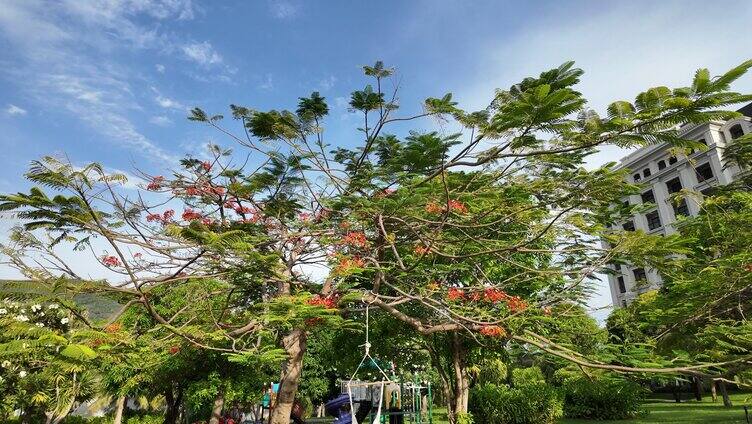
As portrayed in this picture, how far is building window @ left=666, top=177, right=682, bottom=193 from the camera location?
33.6m

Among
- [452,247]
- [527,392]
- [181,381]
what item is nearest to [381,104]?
[452,247]

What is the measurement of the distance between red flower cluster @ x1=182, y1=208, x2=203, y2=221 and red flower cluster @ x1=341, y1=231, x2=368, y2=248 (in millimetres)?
2990

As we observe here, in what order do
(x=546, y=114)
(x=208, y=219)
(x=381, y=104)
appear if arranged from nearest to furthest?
(x=546, y=114) < (x=381, y=104) < (x=208, y=219)

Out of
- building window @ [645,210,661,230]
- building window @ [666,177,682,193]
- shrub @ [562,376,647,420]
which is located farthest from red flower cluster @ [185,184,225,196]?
building window @ [645,210,661,230]

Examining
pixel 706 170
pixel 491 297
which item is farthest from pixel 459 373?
pixel 706 170

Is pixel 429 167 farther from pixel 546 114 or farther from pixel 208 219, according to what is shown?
pixel 208 219

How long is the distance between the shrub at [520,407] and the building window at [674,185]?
25.3 metres

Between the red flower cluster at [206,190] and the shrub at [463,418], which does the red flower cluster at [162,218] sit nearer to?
the red flower cluster at [206,190]

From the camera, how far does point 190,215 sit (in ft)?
26.8

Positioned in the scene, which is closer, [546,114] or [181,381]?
[546,114]

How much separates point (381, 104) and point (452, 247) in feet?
8.60

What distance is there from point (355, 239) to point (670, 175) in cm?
3525

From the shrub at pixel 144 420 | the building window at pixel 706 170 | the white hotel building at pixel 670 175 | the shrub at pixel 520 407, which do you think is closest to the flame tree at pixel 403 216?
the shrub at pixel 520 407

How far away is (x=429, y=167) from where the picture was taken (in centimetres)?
605
